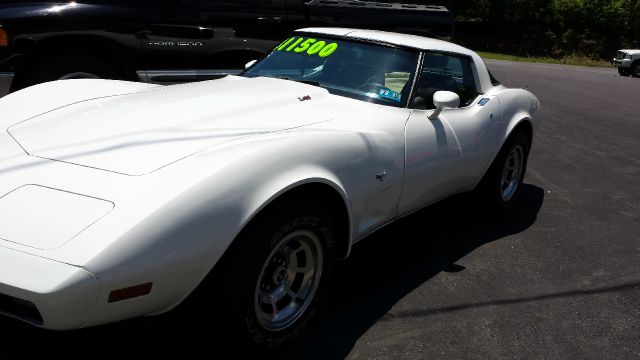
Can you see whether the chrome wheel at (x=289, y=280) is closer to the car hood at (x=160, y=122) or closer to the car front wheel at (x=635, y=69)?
the car hood at (x=160, y=122)

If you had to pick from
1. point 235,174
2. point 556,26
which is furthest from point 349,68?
point 556,26

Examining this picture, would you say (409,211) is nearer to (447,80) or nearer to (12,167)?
(447,80)

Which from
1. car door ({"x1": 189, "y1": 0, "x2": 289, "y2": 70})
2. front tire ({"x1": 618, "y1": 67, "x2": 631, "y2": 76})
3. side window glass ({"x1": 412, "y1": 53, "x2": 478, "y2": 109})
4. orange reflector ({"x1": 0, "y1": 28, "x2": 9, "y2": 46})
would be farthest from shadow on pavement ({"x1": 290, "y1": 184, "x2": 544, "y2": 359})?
front tire ({"x1": 618, "y1": 67, "x2": 631, "y2": 76})

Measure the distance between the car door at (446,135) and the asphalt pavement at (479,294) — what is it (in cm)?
46

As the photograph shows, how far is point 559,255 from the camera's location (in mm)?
4051

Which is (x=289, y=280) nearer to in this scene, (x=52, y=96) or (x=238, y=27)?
(x=52, y=96)

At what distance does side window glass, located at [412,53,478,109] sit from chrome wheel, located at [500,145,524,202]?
2.57ft

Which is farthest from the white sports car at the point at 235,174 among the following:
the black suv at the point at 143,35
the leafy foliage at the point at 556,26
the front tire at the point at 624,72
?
the leafy foliage at the point at 556,26

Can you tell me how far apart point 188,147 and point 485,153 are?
230 cm

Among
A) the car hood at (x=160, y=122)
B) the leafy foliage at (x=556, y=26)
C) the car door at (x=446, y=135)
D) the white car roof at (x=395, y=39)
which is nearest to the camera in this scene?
the car hood at (x=160, y=122)

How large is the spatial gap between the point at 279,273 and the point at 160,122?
0.91 metres

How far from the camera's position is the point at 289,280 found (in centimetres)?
267

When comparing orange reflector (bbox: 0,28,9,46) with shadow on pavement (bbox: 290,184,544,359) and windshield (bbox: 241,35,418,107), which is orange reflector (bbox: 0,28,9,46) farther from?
shadow on pavement (bbox: 290,184,544,359)

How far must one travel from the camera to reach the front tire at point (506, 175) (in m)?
4.36
